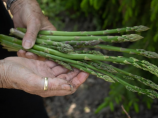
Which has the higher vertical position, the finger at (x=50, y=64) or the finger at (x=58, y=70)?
the finger at (x=50, y=64)

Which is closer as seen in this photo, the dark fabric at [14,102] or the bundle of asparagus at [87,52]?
the bundle of asparagus at [87,52]

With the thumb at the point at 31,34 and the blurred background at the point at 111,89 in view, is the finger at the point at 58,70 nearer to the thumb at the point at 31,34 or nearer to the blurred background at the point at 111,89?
the thumb at the point at 31,34

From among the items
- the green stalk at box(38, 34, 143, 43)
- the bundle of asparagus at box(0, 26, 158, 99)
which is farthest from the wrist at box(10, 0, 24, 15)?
the green stalk at box(38, 34, 143, 43)

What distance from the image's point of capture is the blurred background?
6.80 ft

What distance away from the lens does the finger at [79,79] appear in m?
1.56

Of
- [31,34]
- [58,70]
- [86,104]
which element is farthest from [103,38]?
[86,104]

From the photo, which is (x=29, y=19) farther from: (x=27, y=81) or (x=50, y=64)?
(x=27, y=81)

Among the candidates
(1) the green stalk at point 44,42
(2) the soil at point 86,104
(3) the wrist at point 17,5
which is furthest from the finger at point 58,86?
(2) the soil at point 86,104

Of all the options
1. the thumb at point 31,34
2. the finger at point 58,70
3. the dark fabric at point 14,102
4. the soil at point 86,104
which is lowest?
the soil at point 86,104

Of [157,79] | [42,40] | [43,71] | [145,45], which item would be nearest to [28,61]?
[43,71]

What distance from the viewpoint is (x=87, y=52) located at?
165 cm

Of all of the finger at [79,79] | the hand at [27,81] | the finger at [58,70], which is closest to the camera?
the hand at [27,81]

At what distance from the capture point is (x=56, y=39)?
1753 mm

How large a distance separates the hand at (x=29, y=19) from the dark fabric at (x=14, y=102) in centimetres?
14
